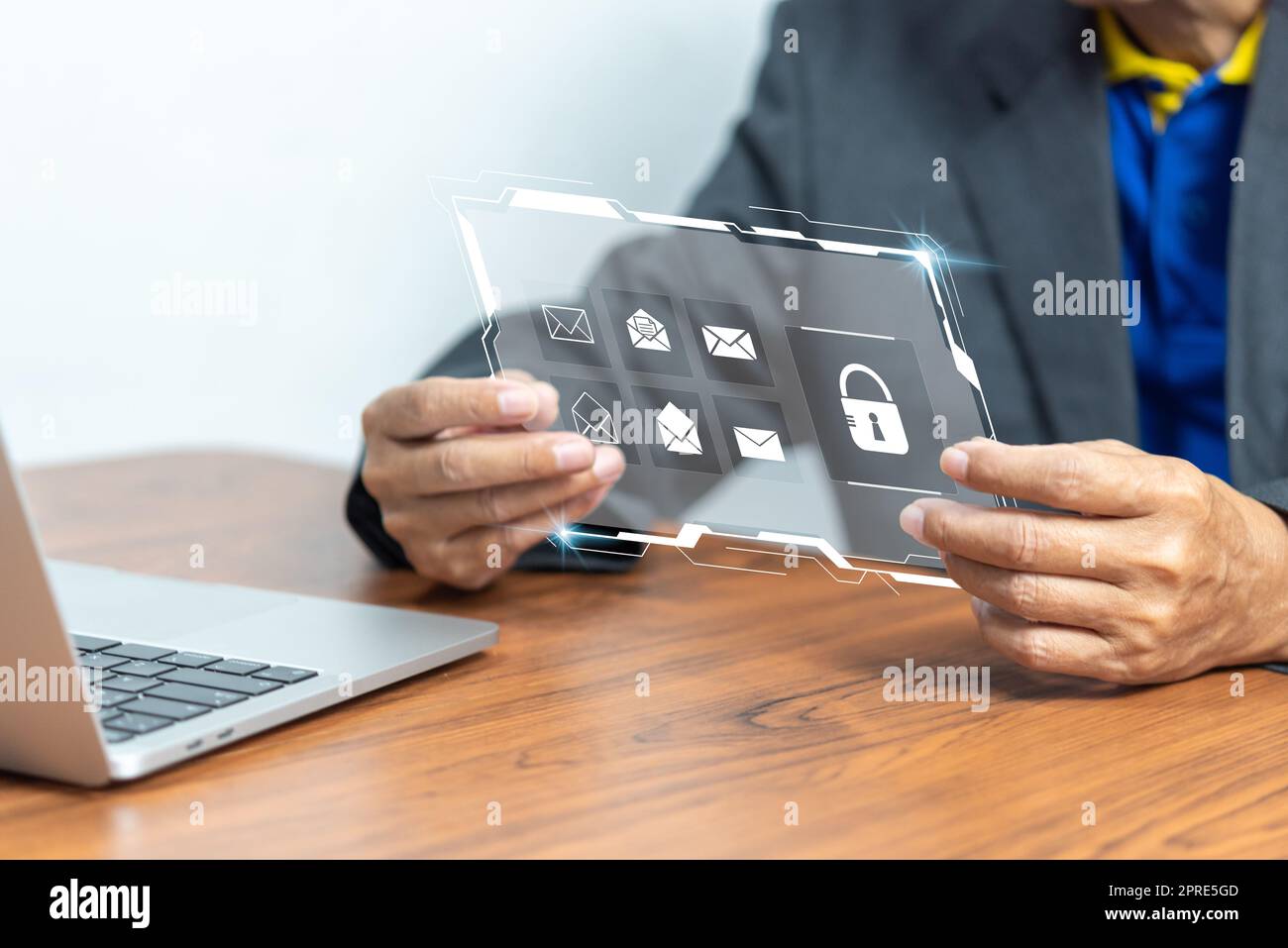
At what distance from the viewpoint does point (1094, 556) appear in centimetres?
72

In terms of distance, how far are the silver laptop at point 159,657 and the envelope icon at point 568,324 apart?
7.5 inches

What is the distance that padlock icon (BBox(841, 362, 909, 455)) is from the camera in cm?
74

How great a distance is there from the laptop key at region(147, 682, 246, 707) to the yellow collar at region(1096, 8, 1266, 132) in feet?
3.08

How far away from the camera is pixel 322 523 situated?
3.84 ft

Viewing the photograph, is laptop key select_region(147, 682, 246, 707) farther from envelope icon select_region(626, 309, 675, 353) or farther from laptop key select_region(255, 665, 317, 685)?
envelope icon select_region(626, 309, 675, 353)

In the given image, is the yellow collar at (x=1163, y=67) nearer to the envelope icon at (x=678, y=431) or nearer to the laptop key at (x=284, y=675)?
the envelope icon at (x=678, y=431)

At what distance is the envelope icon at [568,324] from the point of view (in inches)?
32.4

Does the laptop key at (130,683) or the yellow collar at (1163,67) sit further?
the yellow collar at (1163,67)

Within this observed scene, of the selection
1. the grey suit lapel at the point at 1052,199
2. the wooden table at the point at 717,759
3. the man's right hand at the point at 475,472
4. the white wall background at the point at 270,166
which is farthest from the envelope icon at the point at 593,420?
the white wall background at the point at 270,166

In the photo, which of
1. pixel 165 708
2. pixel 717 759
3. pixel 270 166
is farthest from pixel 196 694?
pixel 270 166

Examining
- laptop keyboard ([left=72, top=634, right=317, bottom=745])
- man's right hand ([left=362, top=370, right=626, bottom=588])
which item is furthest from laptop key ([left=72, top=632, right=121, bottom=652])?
man's right hand ([left=362, top=370, right=626, bottom=588])
